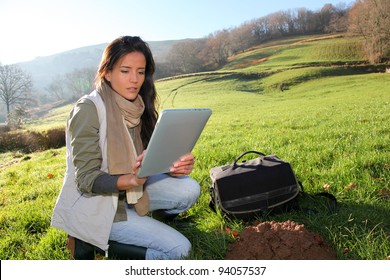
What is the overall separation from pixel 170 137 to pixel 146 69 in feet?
2.93

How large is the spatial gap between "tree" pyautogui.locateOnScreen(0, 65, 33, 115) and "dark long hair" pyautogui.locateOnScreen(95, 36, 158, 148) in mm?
18058

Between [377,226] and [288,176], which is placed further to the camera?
[288,176]

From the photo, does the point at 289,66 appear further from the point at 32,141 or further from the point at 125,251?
the point at 125,251

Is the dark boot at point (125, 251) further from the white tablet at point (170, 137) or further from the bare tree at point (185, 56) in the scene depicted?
the bare tree at point (185, 56)

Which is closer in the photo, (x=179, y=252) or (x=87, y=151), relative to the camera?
(x=87, y=151)

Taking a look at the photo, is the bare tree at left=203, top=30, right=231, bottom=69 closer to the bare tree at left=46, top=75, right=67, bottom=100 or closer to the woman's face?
the woman's face

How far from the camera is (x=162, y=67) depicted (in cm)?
1072

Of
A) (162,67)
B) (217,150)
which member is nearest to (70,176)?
(217,150)

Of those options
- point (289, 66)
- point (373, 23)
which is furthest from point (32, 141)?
point (289, 66)

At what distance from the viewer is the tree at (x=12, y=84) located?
1847cm

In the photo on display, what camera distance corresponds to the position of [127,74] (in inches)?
93.2

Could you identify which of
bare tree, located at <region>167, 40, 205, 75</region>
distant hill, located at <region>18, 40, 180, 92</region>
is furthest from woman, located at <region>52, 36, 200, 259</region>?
distant hill, located at <region>18, 40, 180, 92</region>

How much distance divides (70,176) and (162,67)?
28.7ft

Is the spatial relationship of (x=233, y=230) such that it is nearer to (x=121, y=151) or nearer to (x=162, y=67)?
(x=121, y=151)
